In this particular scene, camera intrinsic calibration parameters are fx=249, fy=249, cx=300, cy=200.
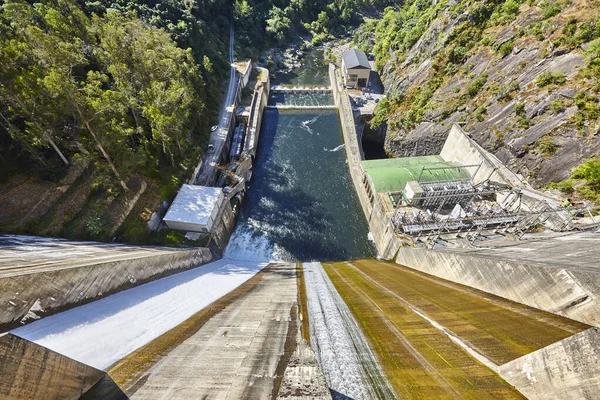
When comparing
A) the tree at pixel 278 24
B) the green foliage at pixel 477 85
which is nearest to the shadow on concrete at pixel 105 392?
the green foliage at pixel 477 85

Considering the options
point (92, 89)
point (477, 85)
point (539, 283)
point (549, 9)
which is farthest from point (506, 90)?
point (92, 89)

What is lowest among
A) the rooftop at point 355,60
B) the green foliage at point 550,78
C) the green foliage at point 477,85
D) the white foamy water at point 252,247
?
the white foamy water at point 252,247

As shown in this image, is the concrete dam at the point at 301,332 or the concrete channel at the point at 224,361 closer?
the concrete dam at the point at 301,332

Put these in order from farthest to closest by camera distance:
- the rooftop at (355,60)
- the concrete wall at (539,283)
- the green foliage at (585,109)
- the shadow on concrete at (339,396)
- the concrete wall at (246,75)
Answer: the concrete wall at (246,75)
the rooftop at (355,60)
the green foliage at (585,109)
the concrete wall at (539,283)
the shadow on concrete at (339,396)

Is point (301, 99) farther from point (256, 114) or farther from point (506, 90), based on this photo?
point (506, 90)

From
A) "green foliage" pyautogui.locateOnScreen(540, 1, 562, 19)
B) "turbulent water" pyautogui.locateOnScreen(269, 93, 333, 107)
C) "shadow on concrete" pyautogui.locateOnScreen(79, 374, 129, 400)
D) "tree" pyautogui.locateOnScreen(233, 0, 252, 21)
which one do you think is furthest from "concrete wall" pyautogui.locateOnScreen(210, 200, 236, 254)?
"tree" pyautogui.locateOnScreen(233, 0, 252, 21)

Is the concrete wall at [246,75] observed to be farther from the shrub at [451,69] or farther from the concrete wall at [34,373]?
the concrete wall at [34,373]
